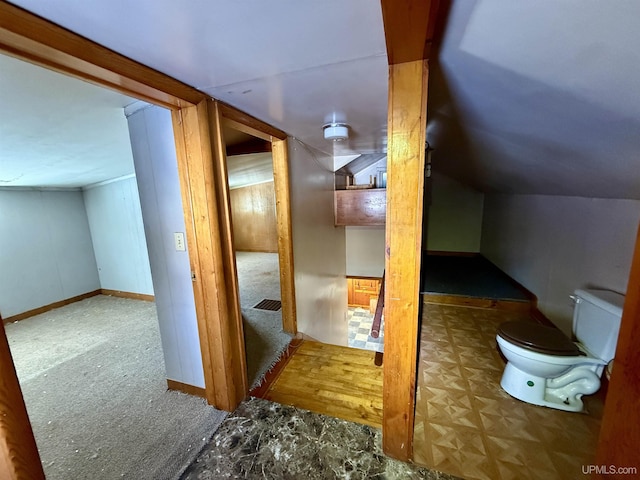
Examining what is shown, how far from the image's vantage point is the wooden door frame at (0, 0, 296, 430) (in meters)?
1.00

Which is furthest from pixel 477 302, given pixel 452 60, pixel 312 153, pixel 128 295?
pixel 128 295

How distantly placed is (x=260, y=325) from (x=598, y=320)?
2.69 metres

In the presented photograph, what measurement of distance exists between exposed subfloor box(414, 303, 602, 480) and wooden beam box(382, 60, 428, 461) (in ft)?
0.95

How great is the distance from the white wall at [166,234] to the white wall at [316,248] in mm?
1099

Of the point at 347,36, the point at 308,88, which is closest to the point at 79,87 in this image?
the point at 308,88

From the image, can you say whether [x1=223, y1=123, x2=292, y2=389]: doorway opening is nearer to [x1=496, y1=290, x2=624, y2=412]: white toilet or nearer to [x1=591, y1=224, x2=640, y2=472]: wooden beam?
[x1=591, y1=224, x2=640, y2=472]: wooden beam

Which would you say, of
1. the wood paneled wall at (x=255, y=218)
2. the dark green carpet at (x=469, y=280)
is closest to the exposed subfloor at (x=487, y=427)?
the dark green carpet at (x=469, y=280)

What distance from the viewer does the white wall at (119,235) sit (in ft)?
11.4

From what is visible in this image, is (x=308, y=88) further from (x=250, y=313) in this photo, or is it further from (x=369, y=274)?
(x=369, y=274)

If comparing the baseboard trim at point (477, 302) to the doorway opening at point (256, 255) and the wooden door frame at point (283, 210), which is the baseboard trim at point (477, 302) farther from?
the doorway opening at point (256, 255)

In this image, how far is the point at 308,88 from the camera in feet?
4.32

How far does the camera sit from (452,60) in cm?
100

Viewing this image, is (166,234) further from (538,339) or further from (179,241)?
(538,339)

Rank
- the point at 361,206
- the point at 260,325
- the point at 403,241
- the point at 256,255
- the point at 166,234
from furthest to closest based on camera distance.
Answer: the point at 256,255 → the point at 361,206 → the point at 260,325 → the point at 166,234 → the point at 403,241
